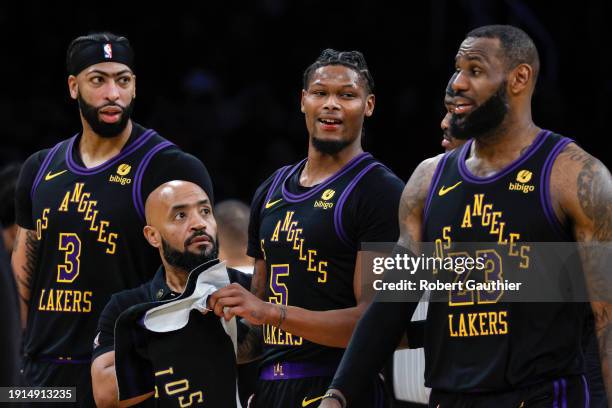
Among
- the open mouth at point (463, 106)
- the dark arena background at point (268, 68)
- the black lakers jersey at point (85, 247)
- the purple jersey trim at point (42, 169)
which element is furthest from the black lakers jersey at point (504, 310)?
the dark arena background at point (268, 68)

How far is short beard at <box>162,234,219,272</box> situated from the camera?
430 centimetres

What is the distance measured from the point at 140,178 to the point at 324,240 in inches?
39.9

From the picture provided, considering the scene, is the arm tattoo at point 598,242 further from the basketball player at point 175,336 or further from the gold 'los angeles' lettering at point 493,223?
the basketball player at point 175,336

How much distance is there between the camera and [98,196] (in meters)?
5.07

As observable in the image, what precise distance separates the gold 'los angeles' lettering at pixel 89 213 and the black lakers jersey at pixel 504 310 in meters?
1.65

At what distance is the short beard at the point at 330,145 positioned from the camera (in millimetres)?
4723

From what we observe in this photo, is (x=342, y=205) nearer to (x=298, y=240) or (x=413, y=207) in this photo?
(x=298, y=240)

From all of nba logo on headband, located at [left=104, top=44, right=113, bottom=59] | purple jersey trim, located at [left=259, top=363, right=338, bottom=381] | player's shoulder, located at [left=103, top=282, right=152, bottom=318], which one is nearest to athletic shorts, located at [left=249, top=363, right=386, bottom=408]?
purple jersey trim, located at [left=259, top=363, right=338, bottom=381]

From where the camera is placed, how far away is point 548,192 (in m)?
3.77

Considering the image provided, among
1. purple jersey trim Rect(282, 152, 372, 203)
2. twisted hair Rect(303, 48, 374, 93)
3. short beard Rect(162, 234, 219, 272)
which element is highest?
twisted hair Rect(303, 48, 374, 93)

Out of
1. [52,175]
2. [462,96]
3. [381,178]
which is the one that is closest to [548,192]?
[462,96]

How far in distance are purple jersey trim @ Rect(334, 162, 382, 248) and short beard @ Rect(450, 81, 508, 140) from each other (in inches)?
27.9

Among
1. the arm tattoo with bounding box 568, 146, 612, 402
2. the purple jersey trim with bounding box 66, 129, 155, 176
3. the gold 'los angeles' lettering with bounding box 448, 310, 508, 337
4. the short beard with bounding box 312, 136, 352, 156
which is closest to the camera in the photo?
the arm tattoo with bounding box 568, 146, 612, 402

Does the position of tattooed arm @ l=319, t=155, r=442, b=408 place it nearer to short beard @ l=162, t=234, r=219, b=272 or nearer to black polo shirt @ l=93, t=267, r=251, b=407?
black polo shirt @ l=93, t=267, r=251, b=407
